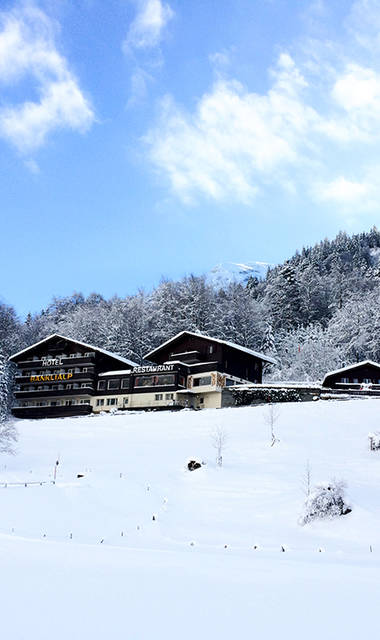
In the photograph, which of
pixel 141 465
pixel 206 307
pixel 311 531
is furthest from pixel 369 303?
pixel 311 531

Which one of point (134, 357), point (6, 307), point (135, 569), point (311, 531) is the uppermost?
point (6, 307)

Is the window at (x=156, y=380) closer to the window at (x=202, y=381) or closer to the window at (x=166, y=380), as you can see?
the window at (x=166, y=380)

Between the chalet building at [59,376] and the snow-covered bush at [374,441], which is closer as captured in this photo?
the snow-covered bush at [374,441]

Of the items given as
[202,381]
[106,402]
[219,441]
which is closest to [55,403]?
[106,402]

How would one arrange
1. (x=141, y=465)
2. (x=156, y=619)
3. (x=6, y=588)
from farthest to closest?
(x=141, y=465) → (x=6, y=588) → (x=156, y=619)

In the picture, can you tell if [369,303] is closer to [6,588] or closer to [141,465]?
[141,465]

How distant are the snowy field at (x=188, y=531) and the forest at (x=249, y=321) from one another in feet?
74.1

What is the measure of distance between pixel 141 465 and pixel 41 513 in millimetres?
9917

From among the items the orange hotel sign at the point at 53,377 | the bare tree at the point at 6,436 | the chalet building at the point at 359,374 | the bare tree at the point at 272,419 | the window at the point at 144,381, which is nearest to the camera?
the bare tree at the point at 272,419

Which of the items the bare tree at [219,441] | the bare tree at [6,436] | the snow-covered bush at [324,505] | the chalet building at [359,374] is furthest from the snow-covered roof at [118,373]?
the snow-covered bush at [324,505]

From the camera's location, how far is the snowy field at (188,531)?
7098 millimetres

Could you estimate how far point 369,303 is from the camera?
71688mm

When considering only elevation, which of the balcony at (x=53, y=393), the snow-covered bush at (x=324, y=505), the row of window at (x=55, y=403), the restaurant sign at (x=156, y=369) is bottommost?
the snow-covered bush at (x=324, y=505)

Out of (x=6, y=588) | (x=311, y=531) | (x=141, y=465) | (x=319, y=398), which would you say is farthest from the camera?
(x=319, y=398)
